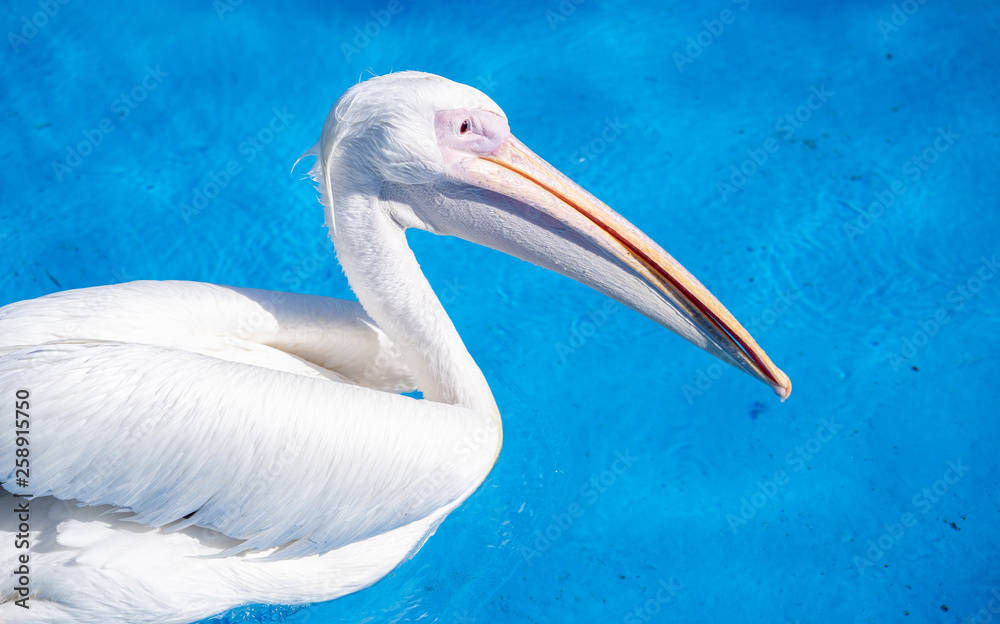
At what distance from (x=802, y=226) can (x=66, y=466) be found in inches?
126

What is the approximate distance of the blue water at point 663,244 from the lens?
2.69 metres

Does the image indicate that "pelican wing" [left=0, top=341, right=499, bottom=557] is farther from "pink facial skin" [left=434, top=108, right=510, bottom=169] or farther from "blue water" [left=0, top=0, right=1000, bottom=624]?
"blue water" [left=0, top=0, right=1000, bottom=624]

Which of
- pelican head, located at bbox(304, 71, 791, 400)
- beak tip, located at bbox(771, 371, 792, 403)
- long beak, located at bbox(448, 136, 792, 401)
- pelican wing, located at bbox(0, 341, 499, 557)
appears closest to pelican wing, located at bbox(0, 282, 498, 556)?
pelican wing, located at bbox(0, 341, 499, 557)

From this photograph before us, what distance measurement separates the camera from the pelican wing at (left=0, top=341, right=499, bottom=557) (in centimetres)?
170

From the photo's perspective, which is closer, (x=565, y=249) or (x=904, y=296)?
(x=565, y=249)

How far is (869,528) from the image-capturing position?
2771 mm

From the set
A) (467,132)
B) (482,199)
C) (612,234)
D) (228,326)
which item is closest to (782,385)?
(612,234)

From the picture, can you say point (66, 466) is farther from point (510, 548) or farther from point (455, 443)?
point (510, 548)

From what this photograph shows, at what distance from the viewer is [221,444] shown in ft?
5.78

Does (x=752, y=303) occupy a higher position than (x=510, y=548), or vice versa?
(x=752, y=303)

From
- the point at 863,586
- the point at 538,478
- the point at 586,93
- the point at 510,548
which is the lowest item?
the point at 863,586

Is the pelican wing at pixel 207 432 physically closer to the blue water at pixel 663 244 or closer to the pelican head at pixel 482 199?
the pelican head at pixel 482 199

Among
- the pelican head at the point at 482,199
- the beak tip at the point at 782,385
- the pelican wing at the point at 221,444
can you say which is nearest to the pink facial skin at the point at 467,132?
the pelican head at the point at 482,199

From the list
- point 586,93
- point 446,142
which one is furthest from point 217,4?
point 446,142
